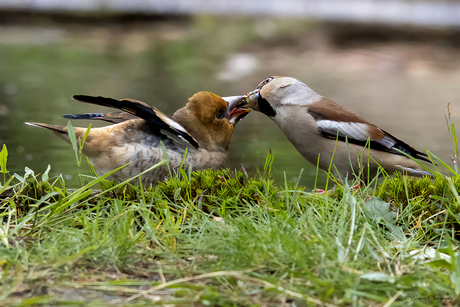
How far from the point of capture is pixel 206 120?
8.55 ft

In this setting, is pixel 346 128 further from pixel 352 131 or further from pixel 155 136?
pixel 155 136

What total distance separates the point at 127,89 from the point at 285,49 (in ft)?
15.5

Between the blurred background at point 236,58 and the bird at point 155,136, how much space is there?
0.90 m

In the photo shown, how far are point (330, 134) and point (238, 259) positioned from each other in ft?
4.45

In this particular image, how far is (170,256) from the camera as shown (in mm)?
1459

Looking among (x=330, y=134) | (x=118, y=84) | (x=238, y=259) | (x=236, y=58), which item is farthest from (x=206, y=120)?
(x=236, y=58)

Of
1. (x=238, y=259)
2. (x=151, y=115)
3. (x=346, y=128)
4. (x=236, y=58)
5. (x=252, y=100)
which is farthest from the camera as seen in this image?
(x=236, y=58)

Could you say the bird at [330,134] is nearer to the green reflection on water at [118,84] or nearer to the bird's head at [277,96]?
the bird's head at [277,96]

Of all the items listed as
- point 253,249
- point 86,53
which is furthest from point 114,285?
point 86,53

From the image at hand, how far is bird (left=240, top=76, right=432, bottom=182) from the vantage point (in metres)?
2.53

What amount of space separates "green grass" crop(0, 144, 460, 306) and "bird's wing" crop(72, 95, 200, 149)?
57cm

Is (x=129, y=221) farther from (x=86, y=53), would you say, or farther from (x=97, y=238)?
(x=86, y=53)

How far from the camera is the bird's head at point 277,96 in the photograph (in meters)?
2.65

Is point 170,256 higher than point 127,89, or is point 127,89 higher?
point 170,256
